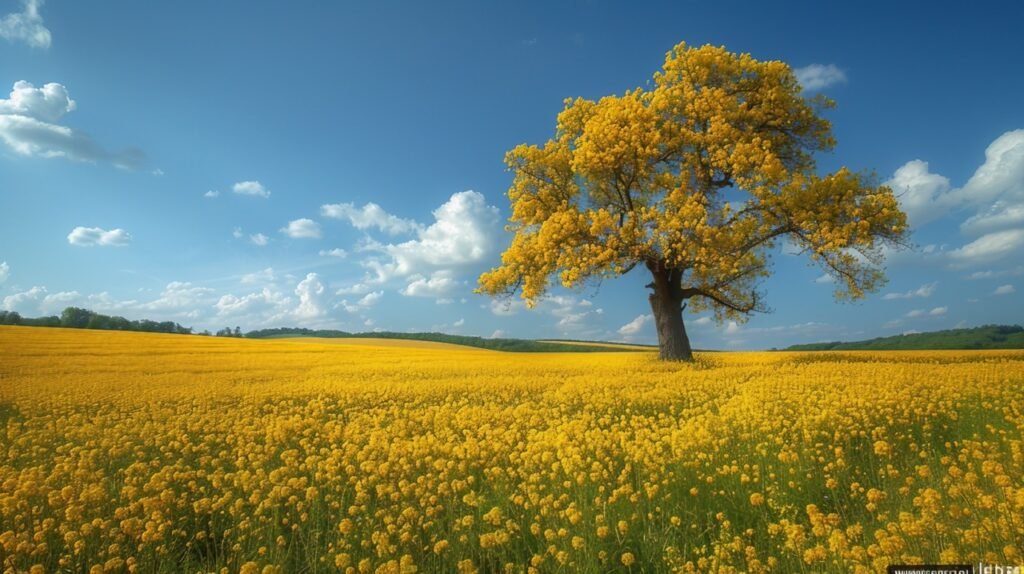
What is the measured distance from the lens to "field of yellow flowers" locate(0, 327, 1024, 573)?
4145mm

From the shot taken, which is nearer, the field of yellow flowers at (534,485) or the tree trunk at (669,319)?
the field of yellow flowers at (534,485)

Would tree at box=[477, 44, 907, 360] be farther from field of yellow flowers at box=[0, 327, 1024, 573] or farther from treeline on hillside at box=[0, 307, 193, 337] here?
treeline on hillside at box=[0, 307, 193, 337]

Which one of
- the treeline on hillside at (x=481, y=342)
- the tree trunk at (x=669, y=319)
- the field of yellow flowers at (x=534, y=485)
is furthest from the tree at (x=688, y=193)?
the treeline on hillside at (x=481, y=342)

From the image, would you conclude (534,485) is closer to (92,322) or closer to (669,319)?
(669,319)

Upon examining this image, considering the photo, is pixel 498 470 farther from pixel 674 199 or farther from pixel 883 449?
pixel 674 199

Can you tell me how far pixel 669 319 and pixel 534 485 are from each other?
60.6 ft

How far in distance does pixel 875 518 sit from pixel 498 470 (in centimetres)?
360

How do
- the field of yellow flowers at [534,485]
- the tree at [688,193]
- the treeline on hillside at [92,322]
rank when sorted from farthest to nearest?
the treeline on hillside at [92,322], the tree at [688,193], the field of yellow flowers at [534,485]

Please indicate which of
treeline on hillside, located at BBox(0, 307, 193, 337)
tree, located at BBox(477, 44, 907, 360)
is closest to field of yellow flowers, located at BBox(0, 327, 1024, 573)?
tree, located at BBox(477, 44, 907, 360)

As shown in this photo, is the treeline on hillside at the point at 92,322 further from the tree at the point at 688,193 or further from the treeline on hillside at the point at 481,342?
the tree at the point at 688,193

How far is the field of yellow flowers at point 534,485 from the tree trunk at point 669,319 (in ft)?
31.9

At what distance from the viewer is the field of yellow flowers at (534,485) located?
13.6 feet

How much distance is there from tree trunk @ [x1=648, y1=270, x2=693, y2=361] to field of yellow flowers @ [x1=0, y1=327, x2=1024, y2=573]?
9.71m

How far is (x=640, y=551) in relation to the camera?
4465mm
